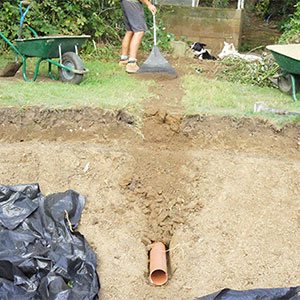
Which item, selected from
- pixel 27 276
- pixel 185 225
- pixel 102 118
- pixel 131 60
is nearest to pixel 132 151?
pixel 102 118

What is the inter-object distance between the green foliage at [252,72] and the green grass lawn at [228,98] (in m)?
0.22

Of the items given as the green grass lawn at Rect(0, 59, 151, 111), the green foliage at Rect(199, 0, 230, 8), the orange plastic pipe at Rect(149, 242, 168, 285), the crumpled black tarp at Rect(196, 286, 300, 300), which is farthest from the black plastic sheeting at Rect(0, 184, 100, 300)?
the green foliage at Rect(199, 0, 230, 8)

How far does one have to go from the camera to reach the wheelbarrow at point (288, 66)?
6.10m

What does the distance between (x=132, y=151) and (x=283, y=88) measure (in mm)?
2576

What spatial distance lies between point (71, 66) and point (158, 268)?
3402 mm

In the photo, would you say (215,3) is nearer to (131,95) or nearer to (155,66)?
(155,66)

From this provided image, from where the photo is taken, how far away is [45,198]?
15.0 ft

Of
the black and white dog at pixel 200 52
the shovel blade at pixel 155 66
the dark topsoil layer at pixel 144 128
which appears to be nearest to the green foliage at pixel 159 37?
the black and white dog at pixel 200 52

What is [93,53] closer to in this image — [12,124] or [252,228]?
[12,124]

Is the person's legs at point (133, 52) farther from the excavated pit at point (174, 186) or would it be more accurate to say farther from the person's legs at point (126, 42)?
the excavated pit at point (174, 186)

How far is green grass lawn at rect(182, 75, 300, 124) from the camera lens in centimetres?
566

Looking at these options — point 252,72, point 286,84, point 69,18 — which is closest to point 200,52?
point 252,72

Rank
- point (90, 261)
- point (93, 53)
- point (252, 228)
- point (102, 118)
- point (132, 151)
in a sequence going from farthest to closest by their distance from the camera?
point (93, 53), point (102, 118), point (132, 151), point (252, 228), point (90, 261)

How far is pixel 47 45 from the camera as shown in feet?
20.7
